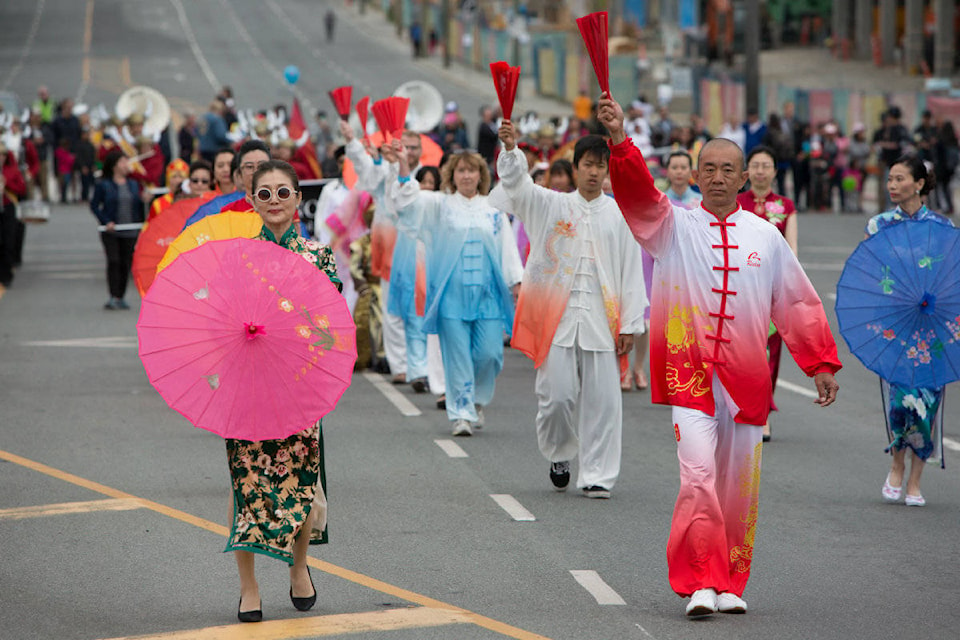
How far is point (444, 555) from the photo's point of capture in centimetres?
777

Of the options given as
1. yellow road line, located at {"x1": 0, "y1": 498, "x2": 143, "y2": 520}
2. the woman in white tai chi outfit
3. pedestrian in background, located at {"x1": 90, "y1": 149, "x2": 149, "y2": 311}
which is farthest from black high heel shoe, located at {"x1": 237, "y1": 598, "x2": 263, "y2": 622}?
pedestrian in background, located at {"x1": 90, "y1": 149, "x2": 149, "y2": 311}

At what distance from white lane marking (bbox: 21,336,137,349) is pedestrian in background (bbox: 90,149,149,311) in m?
2.60

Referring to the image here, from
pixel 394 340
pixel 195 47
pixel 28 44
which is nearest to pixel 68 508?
pixel 394 340

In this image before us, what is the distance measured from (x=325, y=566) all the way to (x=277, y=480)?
4.15ft

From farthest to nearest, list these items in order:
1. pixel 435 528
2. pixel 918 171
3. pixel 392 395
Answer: pixel 392 395 < pixel 918 171 < pixel 435 528

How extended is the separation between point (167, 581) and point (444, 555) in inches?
52.2

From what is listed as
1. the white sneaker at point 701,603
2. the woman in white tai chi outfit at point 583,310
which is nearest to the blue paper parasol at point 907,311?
the woman in white tai chi outfit at point 583,310

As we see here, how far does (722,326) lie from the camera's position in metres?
6.80

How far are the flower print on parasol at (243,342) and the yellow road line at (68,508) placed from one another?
289 cm

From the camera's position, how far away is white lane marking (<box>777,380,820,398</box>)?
13.5m

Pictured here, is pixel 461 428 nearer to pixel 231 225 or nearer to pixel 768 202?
pixel 768 202

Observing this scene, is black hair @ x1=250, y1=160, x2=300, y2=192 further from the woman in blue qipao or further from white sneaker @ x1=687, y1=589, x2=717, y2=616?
the woman in blue qipao

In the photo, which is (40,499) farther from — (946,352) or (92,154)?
(92,154)

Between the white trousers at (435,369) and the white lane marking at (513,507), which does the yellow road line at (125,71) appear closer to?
the white trousers at (435,369)
